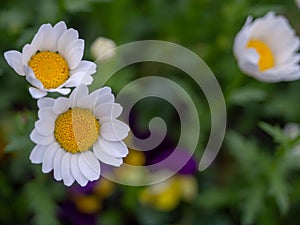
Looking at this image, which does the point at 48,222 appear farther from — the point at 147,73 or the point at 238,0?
the point at 238,0

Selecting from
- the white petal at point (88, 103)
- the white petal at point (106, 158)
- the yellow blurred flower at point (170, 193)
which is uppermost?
the white petal at point (88, 103)

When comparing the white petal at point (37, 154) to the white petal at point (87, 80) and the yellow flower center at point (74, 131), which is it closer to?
the yellow flower center at point (74, 131)

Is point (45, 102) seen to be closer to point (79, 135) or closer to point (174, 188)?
point (79, 135)

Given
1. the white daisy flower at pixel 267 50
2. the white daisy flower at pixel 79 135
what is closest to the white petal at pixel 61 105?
the white daisy flower at pixel 79 135

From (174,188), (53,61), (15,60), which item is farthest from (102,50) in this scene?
(174,188)

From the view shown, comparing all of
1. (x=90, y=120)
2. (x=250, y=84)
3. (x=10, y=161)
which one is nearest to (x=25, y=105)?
(x=10, y=161)

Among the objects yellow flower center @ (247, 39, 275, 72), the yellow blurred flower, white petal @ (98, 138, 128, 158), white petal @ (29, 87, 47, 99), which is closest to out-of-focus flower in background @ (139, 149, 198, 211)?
the yellow blurred flower
